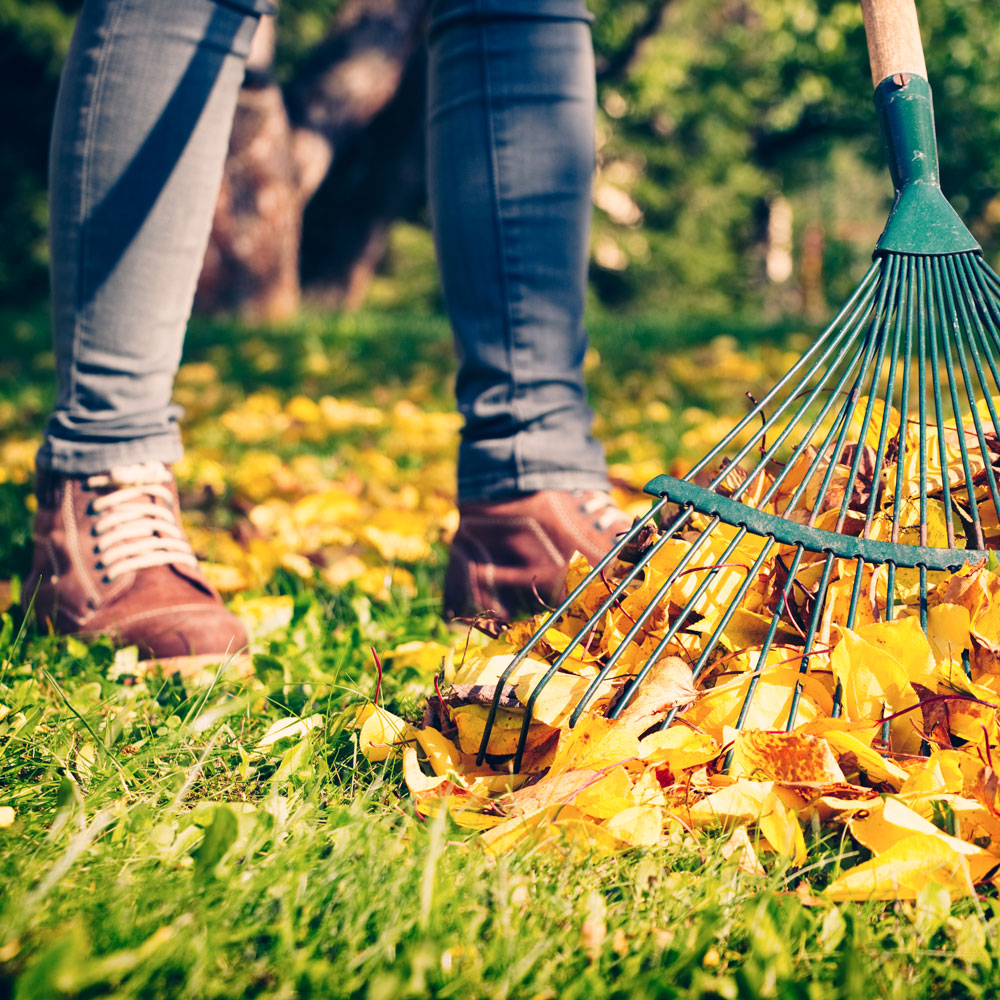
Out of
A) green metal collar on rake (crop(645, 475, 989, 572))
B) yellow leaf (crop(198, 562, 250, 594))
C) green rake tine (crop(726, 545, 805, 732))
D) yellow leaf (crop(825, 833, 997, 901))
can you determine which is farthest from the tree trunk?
yellow leaf (crop(825, 833, 997, 901))

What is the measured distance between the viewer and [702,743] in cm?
96

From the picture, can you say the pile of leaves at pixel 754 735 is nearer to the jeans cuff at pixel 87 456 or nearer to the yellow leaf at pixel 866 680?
the yellow leaf at pixel 866 680

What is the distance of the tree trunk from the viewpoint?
23.9 ft

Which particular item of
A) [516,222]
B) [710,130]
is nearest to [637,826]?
[516,222]

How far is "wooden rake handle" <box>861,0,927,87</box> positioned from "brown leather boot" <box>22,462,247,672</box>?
1236 mm

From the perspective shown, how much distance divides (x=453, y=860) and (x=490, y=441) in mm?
880

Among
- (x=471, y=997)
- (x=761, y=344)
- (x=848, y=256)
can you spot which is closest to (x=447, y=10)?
(x=471, y=997)

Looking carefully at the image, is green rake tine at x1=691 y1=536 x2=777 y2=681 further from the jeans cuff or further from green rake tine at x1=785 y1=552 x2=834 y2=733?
the jeans cuff

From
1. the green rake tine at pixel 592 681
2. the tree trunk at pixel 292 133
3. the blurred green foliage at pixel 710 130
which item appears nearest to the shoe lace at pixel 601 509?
the green rake tine at pixel 592 681

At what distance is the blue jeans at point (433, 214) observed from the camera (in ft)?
4.68

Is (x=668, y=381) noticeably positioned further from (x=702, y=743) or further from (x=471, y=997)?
(x=471, y=997)

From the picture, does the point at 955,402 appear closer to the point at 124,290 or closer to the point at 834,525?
the point at 834,525

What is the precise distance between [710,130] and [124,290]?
17260mm

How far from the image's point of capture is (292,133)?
816 cm
